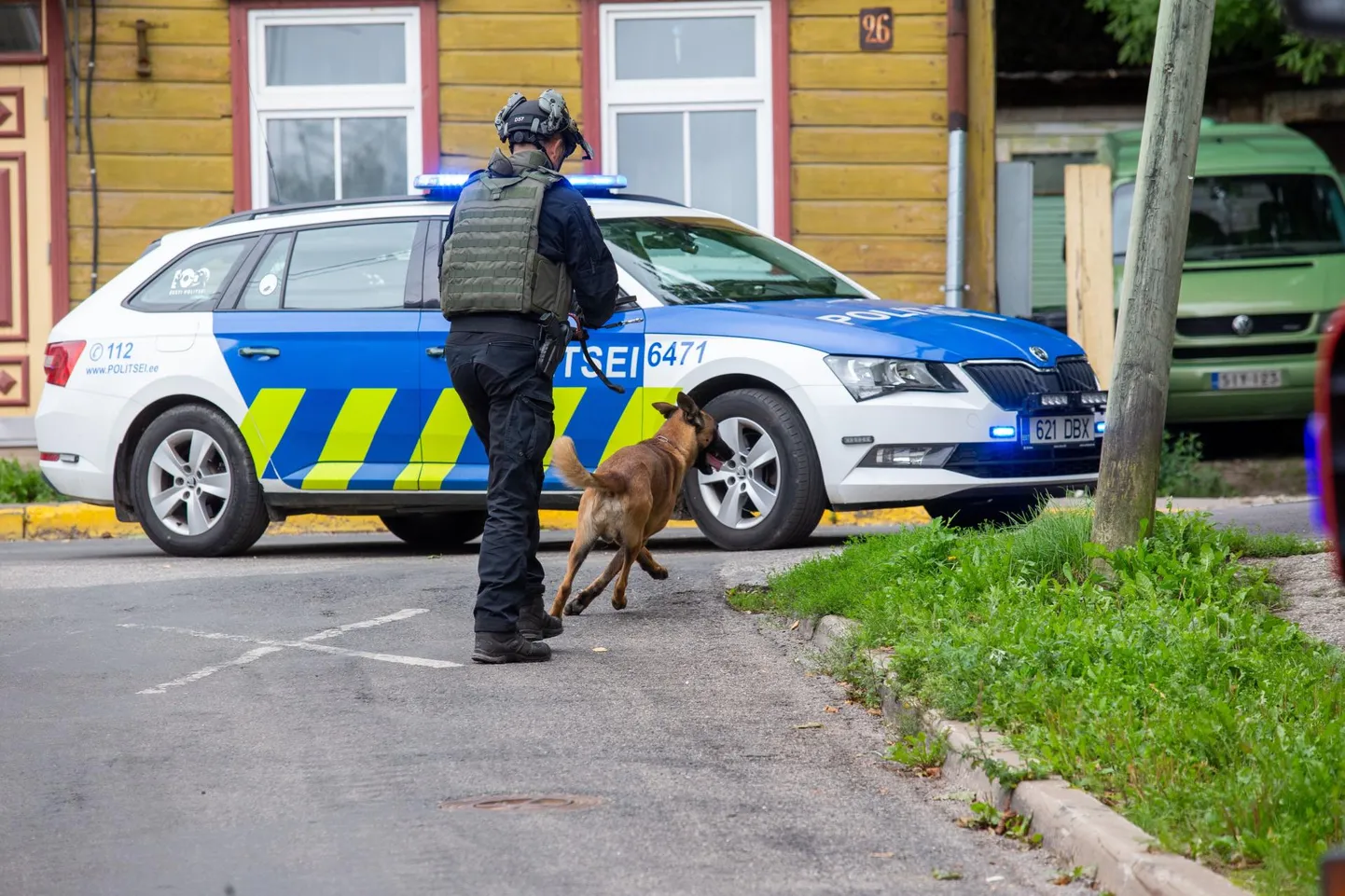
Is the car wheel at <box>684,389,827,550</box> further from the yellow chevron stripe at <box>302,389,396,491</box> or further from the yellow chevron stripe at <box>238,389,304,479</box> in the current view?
the yellow chevron stripe at <box>238,389,304,479</box>

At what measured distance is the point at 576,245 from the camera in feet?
21.5

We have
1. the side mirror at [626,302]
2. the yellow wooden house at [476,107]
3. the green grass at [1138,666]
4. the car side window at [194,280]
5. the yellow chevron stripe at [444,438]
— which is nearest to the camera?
the green grass at [1138,666]

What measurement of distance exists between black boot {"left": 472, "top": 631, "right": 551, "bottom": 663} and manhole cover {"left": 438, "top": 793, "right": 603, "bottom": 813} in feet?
5.83

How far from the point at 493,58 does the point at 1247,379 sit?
6.03m

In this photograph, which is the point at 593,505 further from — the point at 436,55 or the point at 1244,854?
the point at 436,55

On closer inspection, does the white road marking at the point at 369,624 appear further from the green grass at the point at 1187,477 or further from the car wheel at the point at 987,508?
the green grass at the point at 1187,477

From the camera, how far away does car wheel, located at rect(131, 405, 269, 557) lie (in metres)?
9.67

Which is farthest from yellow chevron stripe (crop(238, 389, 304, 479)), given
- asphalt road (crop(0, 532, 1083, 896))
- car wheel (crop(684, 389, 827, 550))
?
car wheel (crop(684, 389, 827, 550))

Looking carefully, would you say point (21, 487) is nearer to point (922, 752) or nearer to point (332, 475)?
point (332, 475)

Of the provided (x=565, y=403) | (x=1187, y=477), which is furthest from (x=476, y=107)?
(x=1187, y=477)

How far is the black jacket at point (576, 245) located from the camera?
258 inches

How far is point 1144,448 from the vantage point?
6672mm

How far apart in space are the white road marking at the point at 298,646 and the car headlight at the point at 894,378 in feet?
7.37

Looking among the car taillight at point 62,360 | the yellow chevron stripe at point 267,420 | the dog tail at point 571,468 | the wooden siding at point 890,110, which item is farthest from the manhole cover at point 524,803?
the wooden siding at point 890,110
